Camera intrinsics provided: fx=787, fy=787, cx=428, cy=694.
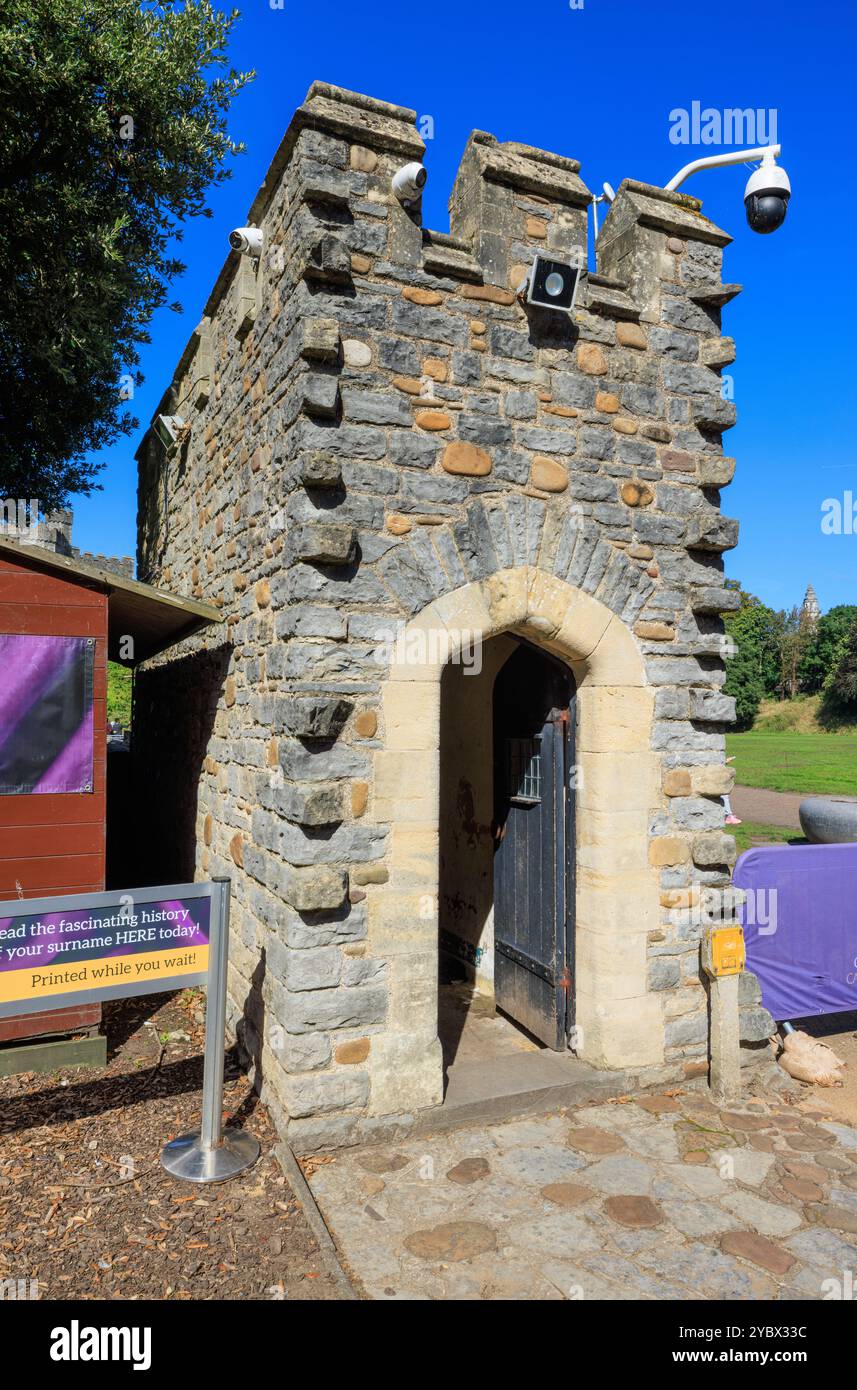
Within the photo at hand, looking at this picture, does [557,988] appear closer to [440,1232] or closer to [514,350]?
[440,1232]

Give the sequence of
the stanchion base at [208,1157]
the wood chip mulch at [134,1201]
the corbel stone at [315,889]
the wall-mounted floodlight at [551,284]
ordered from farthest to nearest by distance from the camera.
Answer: the wall-mounted floodlight at [551,284], the corbel stone at [315,889], the stanchion base at [208,1157], the wood chip mulch at [134,1201]

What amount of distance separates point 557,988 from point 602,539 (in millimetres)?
2766

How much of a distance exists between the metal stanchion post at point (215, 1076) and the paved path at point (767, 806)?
1210 centimetres

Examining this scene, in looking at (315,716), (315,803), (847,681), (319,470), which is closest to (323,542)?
(319,470)

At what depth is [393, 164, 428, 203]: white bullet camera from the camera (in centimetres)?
407

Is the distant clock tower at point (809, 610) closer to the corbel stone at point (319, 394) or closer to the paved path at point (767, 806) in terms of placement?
the paved path at point (767, 806)

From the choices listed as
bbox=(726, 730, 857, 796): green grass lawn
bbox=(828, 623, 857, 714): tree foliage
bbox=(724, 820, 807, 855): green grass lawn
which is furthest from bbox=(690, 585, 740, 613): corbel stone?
bbox=(828, 623, 857, 714): tree foliage

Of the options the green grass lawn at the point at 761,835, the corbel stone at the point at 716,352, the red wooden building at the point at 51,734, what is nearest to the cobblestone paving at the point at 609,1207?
Answer: the red wooden building at the point at 51,734

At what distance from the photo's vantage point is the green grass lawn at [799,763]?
19.6 m

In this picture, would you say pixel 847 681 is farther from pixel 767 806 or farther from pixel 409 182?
pixel 409 182

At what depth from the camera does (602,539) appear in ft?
15.3

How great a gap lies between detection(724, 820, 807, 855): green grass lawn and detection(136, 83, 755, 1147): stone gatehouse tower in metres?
7.80

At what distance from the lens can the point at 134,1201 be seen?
11.3ft
